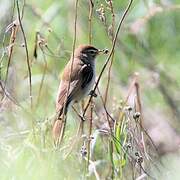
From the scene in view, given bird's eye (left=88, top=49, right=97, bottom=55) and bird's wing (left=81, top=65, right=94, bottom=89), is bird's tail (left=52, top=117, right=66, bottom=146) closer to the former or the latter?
bird's wing (left=81, top=65, right=94, bottom=89)

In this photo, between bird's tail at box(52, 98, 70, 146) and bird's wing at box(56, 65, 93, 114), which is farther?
bird's wing at box(56, 65, 93, 114)

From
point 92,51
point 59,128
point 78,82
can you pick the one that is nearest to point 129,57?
point 92,51

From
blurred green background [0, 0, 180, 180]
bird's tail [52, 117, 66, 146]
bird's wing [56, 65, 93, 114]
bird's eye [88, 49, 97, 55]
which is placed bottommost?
bird's tail [52, 117, 66, 146]

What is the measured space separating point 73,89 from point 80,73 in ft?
0.63

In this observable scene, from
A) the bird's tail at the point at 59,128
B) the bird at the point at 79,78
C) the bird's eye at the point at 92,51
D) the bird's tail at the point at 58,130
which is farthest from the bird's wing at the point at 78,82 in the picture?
the bird's tail at the point at 58,130

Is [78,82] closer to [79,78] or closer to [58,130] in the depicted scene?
[79,78]

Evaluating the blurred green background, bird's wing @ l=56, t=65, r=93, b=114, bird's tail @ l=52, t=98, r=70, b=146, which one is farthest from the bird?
bird's tail @ l=52, t=98, r=70, b=146

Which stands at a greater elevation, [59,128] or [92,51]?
[92,51]

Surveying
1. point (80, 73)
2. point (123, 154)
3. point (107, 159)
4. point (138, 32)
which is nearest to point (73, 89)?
point (80, 73)

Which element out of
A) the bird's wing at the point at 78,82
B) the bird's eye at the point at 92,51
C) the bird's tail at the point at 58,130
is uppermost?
the bird's eye at the point at 92,51

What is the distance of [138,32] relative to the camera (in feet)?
27.8

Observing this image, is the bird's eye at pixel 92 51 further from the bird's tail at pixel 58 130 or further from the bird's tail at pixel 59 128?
the bird's tail at pixel 58 130

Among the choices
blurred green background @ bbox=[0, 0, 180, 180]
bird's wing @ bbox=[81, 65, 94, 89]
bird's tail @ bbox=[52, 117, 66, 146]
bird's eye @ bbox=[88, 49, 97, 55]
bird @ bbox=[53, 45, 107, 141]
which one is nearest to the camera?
bird's tail @ bbox=[52, 117, 66, 146]

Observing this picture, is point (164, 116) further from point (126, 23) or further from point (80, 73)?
point (80, 73)
